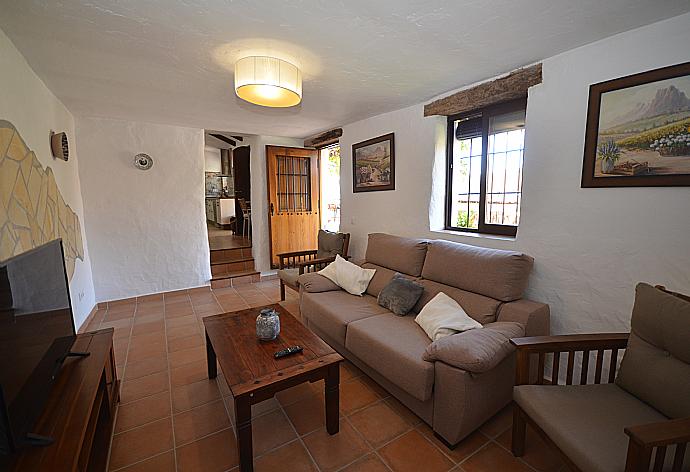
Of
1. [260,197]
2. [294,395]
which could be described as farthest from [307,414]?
[260,197]

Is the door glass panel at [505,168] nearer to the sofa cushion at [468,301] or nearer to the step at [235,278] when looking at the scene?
the sofa cushion at [468,301]

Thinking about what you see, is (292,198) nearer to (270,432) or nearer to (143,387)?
(143,387)

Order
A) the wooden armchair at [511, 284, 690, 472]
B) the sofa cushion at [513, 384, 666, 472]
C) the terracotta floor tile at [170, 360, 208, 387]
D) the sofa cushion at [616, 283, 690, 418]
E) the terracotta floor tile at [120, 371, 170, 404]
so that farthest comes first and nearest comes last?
1. the terracotta floor tile at [170, 360, 208, 387]
2. the terracotta floor tile at [120, 371, 170, 404]
3. the sofa cushion at [616, 283, 690, 418]
4. the sofa cushion at [513, 384, 666, 472]
5. the wooden armchair at [511, 284, 690, 472]

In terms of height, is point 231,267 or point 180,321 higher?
point 231,267

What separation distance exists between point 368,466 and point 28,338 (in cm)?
162

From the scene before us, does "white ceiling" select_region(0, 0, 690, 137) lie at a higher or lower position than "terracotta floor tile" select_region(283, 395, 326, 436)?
higher

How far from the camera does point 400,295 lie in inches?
97.6

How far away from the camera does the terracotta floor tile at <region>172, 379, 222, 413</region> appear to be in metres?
2.03

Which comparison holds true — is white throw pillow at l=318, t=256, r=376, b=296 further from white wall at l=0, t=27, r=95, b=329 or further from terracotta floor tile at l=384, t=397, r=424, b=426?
white wall at l=0, t=27, r=95, b=329

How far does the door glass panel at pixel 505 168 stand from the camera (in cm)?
248

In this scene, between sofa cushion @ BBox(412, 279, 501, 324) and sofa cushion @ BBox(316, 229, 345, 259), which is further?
sofa cushion @ BBox(316, 229, 345, 259)

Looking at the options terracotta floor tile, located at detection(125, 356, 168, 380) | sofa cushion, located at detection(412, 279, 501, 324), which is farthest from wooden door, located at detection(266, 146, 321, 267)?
sofa cushion, located at detection(412, 279, 501, 324)

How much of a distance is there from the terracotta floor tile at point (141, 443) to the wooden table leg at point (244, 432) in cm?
54

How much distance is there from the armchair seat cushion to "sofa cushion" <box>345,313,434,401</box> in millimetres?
1435
